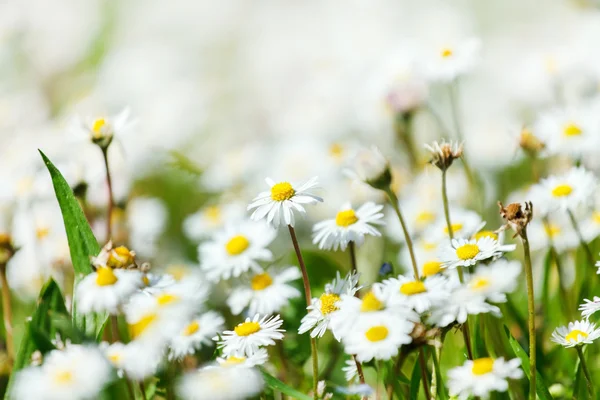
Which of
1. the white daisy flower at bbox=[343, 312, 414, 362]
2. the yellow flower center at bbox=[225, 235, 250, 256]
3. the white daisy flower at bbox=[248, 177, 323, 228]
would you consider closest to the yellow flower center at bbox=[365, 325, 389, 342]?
the white daisy flower at bbox=[343, 312, 414, 362]

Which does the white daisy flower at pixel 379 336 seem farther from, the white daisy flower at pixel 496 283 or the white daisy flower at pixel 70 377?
the white daisy flower at pixel 70 377

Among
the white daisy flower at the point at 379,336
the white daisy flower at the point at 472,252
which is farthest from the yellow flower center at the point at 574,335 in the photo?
the white daisy flower at the point at 379,336

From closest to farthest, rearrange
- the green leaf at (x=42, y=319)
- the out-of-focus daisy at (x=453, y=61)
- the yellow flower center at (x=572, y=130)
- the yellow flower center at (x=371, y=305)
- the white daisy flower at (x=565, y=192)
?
1. the yellow flower center at (x=371, y=305)
2. the green leaf at (x=42, y=319)
3. the white daisy flower at (x=565, y=192)
4. the yellow flower center at (x=572, y=130)
5. the out-of-focus daisy at (x=453, y=61)

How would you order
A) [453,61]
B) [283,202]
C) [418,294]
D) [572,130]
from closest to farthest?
[418,294], [283,202], [572,130], [453,61]

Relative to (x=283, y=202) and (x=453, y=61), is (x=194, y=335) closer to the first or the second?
(x=283, y=202)

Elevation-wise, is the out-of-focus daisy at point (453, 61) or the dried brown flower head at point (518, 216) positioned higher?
the out-of-focus daisy at point (453, 61)

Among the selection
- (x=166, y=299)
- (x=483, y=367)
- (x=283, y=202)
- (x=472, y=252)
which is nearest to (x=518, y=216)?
(x=472, y=252)

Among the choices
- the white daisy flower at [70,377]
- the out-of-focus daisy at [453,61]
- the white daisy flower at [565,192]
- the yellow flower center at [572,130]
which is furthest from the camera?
the out-of-focus daisy at [453,61]

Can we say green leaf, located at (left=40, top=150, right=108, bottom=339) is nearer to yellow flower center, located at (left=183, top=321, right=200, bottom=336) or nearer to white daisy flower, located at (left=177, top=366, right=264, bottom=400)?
yellow flower center, located at (left=183, top=321, right=200, bottom=336)
